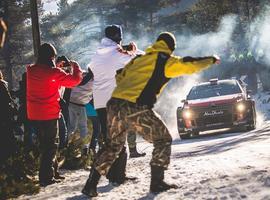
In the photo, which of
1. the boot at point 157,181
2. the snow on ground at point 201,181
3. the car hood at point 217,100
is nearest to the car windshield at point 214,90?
the car hood at point 217,100

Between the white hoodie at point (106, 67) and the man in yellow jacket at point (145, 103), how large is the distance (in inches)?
42.4

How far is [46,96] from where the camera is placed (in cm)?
696

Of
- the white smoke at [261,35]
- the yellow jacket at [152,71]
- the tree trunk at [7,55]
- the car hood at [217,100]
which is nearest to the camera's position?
the yellow jacket at [152,71]

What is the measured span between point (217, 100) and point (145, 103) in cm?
878

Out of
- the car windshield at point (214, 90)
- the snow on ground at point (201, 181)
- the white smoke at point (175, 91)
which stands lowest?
the snow on ground at point (201, 181)

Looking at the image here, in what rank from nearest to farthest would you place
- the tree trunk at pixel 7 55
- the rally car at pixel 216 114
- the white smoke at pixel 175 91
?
the rally car at pixel 216 114, the tree trunk at pixel 7 55, the white smoke at pixel 175 91

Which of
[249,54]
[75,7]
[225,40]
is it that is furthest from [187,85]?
[75,7]

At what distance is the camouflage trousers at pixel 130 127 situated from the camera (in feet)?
18.6

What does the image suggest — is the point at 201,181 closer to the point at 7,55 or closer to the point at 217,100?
the point at 217,100

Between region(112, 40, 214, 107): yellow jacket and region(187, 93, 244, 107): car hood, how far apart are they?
862 cm

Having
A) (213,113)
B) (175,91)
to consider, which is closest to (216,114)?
(213,113)

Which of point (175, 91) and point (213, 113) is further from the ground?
point (175, 91)

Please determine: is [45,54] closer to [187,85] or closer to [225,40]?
[225,40]

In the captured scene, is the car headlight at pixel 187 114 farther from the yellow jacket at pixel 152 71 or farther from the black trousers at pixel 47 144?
the yellow jacket at pixel 152 71
